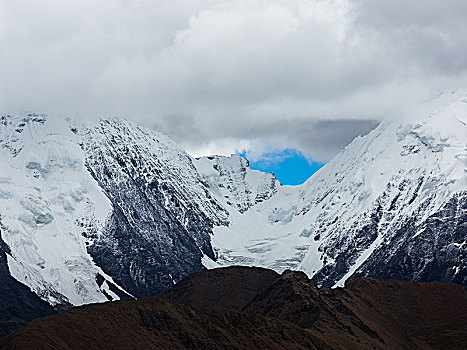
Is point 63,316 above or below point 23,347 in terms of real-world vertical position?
above

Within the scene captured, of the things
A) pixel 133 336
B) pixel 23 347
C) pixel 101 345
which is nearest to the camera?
pixel 23 347

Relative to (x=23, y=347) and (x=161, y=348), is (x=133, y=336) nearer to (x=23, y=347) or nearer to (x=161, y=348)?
(x=161, y=348)

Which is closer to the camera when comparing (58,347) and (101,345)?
(58,347)

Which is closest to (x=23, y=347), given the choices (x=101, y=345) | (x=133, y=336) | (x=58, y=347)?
(x=58, y=347)

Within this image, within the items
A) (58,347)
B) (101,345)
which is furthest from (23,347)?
(101,345)

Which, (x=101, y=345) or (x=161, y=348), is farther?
(x=161, y=348)

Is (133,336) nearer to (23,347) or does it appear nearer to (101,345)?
(101,345)

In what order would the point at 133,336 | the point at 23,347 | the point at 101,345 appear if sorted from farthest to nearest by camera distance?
the point at 133,336, the point at 101,345, the point at 23,347

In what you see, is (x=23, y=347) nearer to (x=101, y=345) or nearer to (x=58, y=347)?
(x=58, y=347)

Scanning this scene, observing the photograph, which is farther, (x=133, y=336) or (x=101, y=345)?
(x=133, y=336)
